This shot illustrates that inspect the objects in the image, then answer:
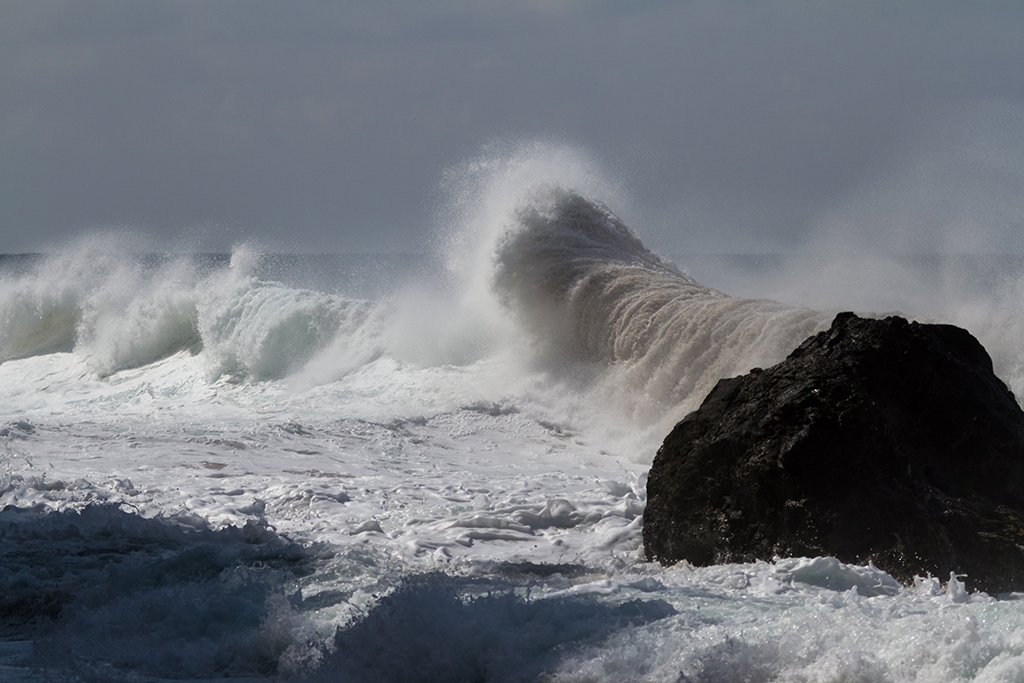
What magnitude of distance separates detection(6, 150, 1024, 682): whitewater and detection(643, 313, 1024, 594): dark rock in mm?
264

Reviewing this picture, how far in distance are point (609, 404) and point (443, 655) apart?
8290 millimetres

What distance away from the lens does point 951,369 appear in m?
5.73

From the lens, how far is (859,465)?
512 centimetres

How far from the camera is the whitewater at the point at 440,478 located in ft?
12.6

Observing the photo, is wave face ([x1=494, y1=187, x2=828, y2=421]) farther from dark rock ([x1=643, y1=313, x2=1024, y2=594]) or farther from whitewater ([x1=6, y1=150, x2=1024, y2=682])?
dark rock ([x1=643, y1=313, x2=1024, y2=594])

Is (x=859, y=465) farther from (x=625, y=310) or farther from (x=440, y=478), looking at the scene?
(x=625, y=310)

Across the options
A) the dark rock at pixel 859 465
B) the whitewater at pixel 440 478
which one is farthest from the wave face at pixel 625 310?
the dark rock at pixel 859 465

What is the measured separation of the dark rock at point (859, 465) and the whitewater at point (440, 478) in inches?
10.4

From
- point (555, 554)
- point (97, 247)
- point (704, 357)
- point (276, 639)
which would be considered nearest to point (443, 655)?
point (276, 639)

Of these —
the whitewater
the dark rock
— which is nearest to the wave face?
the whitewater

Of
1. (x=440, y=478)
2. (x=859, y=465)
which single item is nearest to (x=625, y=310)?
(x=440, y=478)

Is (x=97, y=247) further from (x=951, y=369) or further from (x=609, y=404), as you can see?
(x=951, y=369)

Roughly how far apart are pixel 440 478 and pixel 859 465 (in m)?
4.14

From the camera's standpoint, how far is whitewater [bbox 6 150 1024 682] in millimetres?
3836
